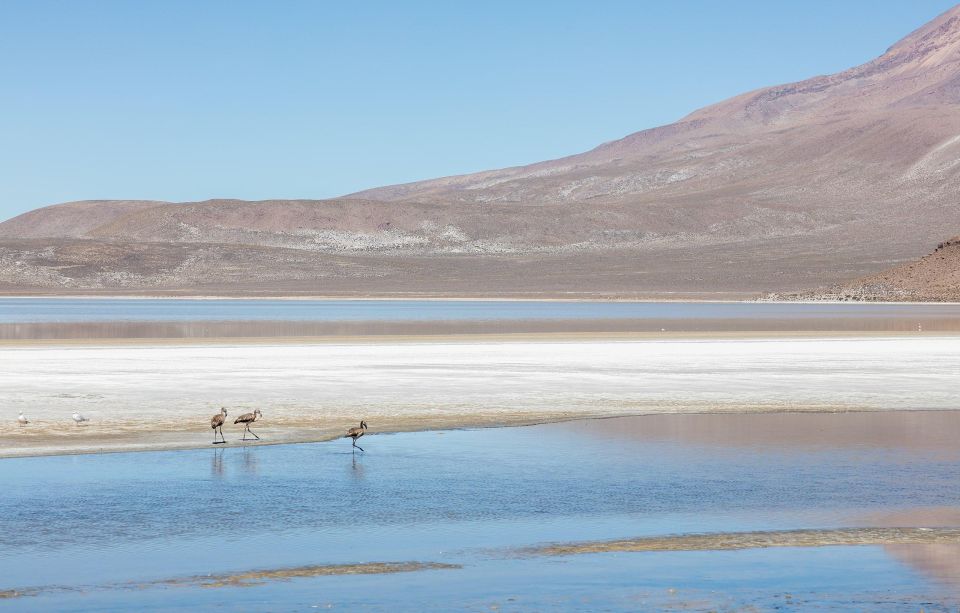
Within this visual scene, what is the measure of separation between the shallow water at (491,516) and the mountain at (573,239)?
83657 millimetres

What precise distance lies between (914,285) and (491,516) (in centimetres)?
7790

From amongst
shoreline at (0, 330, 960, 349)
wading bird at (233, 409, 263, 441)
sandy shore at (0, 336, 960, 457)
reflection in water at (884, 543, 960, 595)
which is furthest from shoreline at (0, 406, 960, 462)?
shoreline at (0, 330, 960, 349)

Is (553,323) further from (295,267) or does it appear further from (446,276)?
(295,267)

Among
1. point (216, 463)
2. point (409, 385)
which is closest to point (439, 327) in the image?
point (409, 385)

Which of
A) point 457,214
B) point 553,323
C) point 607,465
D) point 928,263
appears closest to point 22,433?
point 607,465

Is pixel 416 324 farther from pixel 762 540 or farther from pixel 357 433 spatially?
pixel 762 540

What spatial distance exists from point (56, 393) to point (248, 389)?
2.94m

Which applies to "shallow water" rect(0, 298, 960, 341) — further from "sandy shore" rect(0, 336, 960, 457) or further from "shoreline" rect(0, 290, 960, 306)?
"shoreline" rect(0, 290, 960, 306)

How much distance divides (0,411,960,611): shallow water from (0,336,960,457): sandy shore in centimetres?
169

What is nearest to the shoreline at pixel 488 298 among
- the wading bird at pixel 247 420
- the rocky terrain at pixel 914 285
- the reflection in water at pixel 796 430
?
the rocky terrain at pixel 914 285

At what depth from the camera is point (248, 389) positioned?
21.9m

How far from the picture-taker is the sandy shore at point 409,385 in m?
17.4

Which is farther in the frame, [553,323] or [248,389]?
[553,323]

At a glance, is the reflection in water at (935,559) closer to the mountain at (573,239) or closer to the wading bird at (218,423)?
the wading bird at (218,423)
